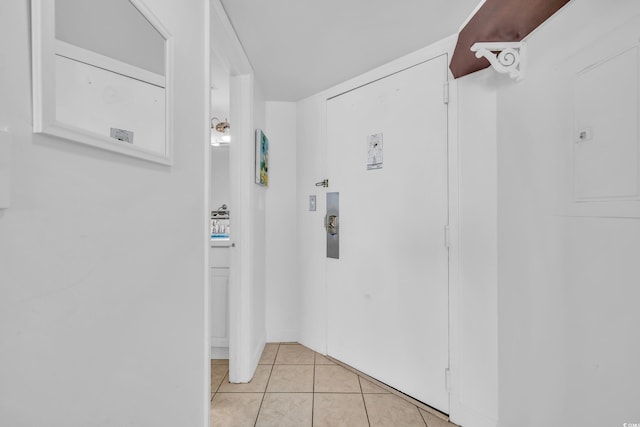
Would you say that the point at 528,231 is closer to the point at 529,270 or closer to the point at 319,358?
the point at 529,270

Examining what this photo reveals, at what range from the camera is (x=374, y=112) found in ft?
6.44

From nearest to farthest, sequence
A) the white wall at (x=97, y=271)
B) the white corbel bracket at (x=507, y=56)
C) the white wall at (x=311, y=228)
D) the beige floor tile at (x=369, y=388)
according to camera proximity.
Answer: the white wall at (x=97, y=271) → the white corbel bracket at (x=507, y=56) → the beige floor tile at (x=369, y=388) → the white wall at (x=311, y=228)

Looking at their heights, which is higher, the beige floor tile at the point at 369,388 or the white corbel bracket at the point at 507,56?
the white corbel bracket at the point at 507,56

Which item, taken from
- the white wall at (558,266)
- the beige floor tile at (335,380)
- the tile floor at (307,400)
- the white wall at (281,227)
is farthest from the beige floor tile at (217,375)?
the white wall at (558,266)

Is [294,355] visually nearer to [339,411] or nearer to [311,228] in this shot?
[339,411]

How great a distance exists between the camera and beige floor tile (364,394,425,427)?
1.55 meters

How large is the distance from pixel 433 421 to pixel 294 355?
1111mm

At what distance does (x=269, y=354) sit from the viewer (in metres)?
2.31

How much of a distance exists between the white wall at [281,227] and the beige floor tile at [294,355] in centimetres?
10

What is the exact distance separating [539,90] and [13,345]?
1725mm

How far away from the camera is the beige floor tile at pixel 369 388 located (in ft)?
6.02

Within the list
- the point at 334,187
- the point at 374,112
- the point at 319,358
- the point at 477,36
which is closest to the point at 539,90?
the point at 477,36

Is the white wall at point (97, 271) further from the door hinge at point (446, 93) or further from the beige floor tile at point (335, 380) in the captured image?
the door hinge at point (446, 93)

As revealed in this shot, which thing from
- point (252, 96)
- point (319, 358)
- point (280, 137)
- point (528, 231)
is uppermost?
point (252, 96)
